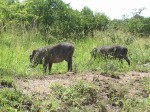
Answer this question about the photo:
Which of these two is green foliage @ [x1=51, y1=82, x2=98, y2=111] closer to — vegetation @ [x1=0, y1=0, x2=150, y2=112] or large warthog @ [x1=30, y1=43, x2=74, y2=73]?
vegetation @ [x1=0, y1=0, x2=150, y2=112]

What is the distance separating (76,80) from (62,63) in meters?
4.69

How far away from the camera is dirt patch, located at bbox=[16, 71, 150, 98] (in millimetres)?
6789

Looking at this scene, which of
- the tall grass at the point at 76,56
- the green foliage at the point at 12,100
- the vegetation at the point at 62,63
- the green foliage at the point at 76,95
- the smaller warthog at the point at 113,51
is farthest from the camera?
the smaller warthog at the point at 113,51

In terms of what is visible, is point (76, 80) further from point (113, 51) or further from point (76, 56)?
point (113, 51)

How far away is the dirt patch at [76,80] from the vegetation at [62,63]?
0.13 m

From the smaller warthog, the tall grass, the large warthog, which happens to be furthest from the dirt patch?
the smaller warthog

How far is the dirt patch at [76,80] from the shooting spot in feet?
22.3

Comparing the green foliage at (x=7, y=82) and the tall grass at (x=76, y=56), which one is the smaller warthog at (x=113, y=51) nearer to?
the tall grass at (x=76, y=56)

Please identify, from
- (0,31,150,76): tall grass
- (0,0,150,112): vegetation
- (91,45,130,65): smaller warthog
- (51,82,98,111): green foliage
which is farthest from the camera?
(91,45,130,65): smaller warthog

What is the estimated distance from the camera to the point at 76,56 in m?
12.7

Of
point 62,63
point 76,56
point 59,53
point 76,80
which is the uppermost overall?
point 59,53

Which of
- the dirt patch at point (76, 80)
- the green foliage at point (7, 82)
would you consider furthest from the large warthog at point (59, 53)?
the green foliage at point (7, 82)

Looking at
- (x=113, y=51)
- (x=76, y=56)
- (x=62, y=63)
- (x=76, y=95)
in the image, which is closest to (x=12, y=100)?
(x=76, y=95)

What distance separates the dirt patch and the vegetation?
0.43 feet
